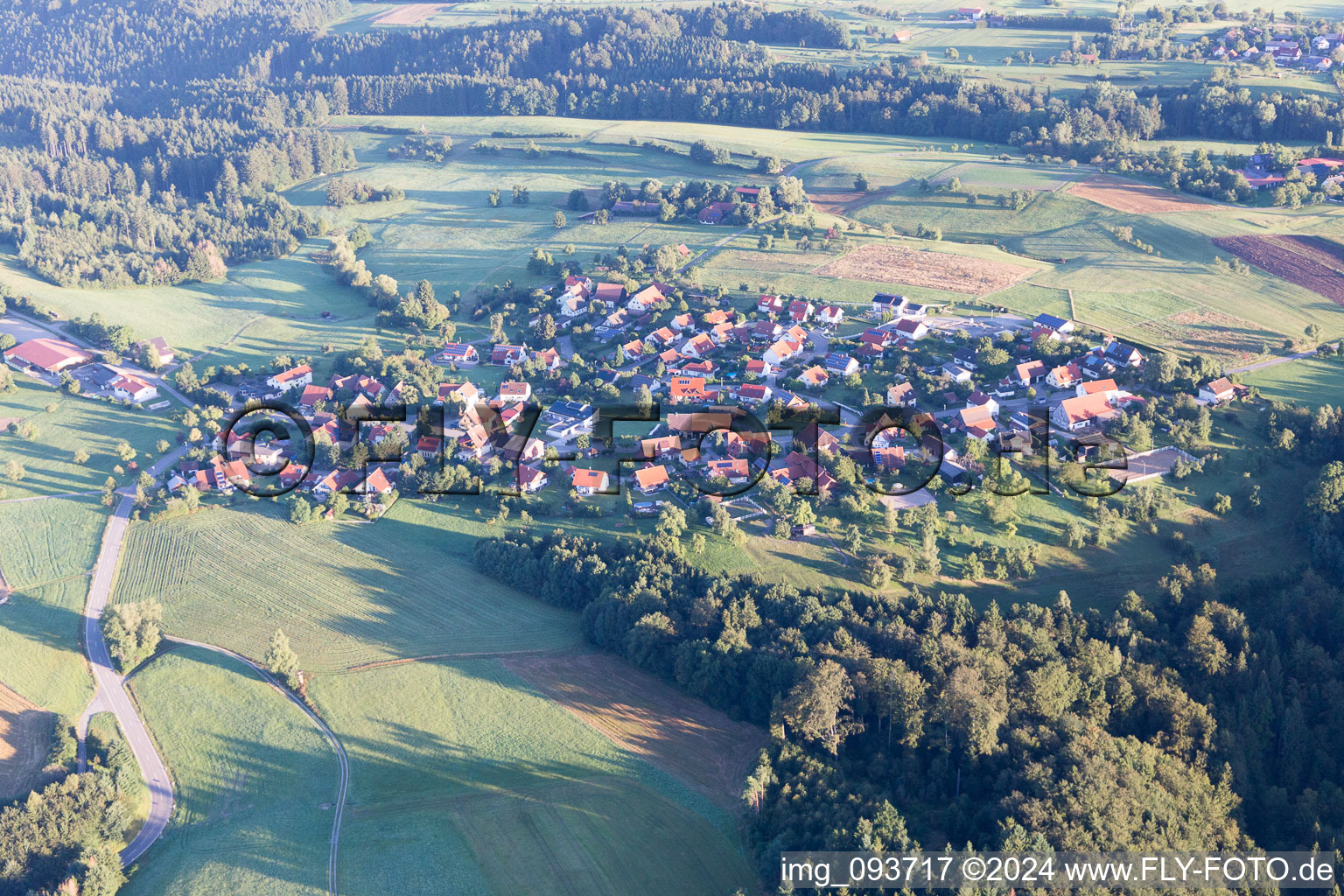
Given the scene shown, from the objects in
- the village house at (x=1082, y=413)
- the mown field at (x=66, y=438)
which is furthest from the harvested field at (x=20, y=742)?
the village house at (x=1082, y=413)

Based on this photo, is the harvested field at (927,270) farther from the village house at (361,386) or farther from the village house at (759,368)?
the village house at (361,386)

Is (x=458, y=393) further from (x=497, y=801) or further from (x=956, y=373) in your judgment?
(x=497, y=801)

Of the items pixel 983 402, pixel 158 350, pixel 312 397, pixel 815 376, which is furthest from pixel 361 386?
pixel 983 402

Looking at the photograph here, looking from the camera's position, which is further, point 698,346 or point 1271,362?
point 698,346

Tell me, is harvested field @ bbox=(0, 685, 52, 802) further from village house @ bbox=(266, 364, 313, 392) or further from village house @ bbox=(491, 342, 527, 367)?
village house @ bbox=(491, 342, 527, 367)

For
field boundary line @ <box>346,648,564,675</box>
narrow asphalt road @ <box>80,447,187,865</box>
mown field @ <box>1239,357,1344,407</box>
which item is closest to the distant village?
mown field @ <box>1239,357,1344,407</box>
